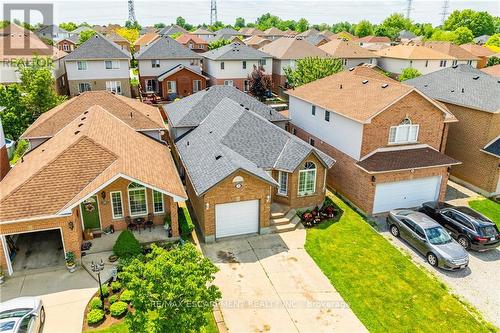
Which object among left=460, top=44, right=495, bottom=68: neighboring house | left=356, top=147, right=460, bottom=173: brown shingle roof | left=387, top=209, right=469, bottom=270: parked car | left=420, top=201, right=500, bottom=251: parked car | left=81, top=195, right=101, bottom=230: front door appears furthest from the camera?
left=460, top=44, right=495, bottom=68: neighboring house

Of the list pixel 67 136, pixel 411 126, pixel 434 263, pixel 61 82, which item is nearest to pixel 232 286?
pixel 434 263

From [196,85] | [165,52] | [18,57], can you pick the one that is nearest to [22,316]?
[18,57]

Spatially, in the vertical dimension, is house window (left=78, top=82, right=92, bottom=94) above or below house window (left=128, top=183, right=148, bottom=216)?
above

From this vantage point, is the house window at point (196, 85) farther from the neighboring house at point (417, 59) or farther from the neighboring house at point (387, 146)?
the neighboring house at point (417, 59)

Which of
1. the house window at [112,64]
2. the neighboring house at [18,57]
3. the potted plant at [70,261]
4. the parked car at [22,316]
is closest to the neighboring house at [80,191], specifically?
the potted plant at [70,261]

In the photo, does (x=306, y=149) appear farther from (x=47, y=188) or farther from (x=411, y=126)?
(x=47, y=188)

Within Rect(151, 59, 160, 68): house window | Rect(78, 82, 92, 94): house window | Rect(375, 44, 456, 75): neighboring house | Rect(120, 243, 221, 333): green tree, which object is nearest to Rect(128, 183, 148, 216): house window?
Rect(120, 243, 221, 333): green tree

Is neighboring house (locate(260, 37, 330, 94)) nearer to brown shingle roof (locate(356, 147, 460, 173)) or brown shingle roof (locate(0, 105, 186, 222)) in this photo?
brown shingle roof (locate(356, 147, 460, 173))
